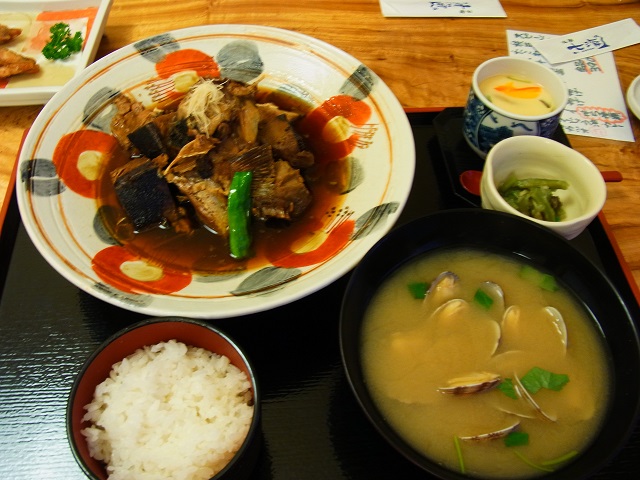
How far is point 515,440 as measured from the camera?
133 centimetres

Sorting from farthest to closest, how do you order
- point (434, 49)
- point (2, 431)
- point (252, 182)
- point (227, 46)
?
point (434, 49), point (227, 46), point (252, 182), point (2, 431)

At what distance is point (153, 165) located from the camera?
2131 mm

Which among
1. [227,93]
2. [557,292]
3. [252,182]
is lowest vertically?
[557,292]

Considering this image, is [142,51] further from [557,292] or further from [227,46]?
[557,292]

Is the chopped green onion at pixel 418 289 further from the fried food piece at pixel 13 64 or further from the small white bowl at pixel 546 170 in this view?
the fried food piece at pixel 13 64

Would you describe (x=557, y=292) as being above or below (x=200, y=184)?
below

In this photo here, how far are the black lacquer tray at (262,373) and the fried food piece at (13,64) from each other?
0.90 m

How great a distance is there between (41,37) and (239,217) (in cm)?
180

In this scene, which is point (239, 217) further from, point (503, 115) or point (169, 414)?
point (503, 115)

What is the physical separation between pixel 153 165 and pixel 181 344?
0.94 m

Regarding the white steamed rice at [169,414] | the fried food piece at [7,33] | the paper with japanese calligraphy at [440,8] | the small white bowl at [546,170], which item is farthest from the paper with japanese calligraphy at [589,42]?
the fried food piece at [7,33]

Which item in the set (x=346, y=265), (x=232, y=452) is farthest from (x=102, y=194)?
(x=232, y=452)

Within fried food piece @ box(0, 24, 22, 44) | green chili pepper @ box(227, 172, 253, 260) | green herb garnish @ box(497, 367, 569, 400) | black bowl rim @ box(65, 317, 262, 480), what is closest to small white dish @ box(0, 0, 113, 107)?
fried food piece @ box(0, 24, 22, 44)

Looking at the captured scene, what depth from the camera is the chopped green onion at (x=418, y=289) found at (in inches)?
63.2
